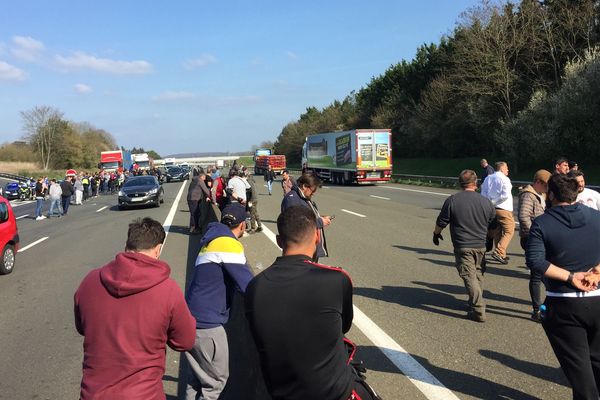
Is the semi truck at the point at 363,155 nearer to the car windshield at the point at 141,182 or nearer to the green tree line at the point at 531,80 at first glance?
the green tree line at the point at 531,80

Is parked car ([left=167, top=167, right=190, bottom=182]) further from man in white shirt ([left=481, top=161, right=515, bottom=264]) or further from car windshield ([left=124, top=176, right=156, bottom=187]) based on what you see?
man in white shirt ([left=481, top=161, right=515, bottom=264])

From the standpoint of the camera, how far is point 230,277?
143 inches

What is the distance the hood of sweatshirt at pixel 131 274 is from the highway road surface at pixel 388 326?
3.26 ft

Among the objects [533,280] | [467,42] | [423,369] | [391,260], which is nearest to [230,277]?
[423,369]

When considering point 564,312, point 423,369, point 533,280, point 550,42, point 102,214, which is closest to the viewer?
point 564,312

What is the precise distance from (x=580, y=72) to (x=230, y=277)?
32.5m

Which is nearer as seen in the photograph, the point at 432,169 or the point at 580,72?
the point at 580,72

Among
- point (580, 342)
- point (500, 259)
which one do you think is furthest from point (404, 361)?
point (500, 259)

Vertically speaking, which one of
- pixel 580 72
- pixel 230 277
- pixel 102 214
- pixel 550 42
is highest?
pixel 550 42

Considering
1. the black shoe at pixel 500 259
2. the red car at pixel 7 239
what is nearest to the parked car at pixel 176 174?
the red car at pixel 7 239

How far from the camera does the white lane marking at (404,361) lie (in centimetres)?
418

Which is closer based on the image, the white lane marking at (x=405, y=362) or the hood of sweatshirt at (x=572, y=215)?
the hood of sweatshirt at (x=572, y=215)

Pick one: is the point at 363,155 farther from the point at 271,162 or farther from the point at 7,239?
the point at 7,239

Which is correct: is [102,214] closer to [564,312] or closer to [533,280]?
[533,280]
